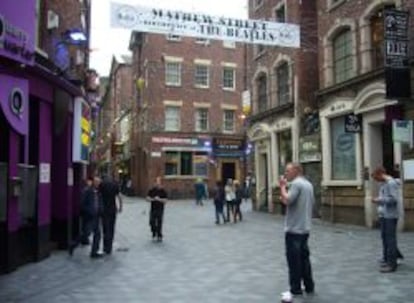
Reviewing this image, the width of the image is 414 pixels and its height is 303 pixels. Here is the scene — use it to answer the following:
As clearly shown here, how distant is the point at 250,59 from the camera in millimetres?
34812

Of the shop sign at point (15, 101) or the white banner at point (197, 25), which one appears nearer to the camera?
the shop sign at point (15, 101)

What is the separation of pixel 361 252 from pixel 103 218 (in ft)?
18.5

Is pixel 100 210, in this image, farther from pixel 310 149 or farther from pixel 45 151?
pixel 310 149

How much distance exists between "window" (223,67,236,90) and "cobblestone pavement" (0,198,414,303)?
3314cm

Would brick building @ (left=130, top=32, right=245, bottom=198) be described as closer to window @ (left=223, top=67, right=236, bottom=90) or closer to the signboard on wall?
window @ (left=223, top=67, right=236, bottom=90)

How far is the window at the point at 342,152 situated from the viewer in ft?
76.4

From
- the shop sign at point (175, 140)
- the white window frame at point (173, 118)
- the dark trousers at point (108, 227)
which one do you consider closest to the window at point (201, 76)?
the white window frame at point (173, 118)

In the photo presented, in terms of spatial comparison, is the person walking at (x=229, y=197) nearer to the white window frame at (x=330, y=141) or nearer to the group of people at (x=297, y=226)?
the white window frame at (x=330, y=141)

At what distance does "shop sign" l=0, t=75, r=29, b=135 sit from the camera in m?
11.3

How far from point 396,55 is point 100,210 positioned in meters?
9.43

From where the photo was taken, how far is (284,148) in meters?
30.4

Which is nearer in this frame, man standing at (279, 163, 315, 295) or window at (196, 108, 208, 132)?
man standing at (279, 163, 315, 295)

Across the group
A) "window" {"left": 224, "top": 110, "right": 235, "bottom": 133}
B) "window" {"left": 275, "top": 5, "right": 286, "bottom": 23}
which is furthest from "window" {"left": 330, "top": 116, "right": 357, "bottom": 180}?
"window" {"left": 224, "top": 110, "right": 235, "bottom": 133}

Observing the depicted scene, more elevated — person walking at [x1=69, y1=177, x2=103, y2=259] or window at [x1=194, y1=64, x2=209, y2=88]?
window at [x1=194, y1=64, x2=209, y2=88]
